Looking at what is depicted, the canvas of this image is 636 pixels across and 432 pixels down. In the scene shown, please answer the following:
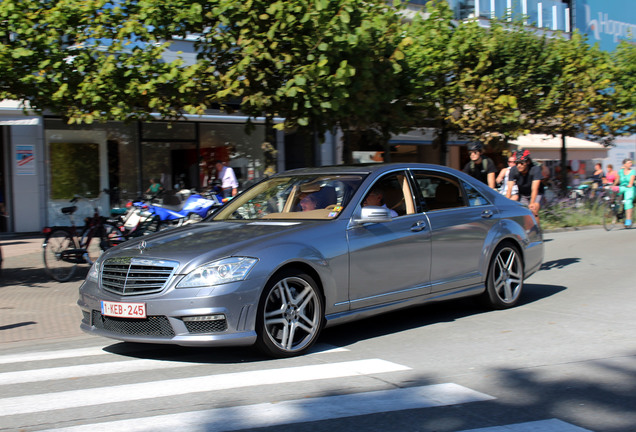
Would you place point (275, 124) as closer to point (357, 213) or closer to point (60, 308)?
point (60, 308)

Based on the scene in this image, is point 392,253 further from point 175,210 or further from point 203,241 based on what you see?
point 175,210

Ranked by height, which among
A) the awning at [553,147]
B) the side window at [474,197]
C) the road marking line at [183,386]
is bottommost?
the road marking line at [183,386]

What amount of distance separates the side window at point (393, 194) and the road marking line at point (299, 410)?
2275mm

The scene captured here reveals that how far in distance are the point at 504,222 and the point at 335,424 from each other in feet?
14.3

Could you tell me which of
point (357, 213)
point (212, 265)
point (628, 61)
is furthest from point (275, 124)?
point (628, 61)

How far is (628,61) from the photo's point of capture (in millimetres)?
26094

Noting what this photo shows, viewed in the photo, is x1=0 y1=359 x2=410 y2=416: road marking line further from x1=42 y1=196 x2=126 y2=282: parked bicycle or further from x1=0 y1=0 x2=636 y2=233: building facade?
x1=0 y1=0 x2=636 y2=233: building facade

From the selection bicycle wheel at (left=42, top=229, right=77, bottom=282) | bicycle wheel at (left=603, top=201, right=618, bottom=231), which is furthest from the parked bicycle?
bicycle wheel at (left=603, top=201, right=618, bottom=231)

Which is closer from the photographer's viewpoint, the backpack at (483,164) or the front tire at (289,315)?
the front tire at (289,315)

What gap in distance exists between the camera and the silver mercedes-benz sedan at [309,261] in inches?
208

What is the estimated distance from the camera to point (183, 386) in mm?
4879

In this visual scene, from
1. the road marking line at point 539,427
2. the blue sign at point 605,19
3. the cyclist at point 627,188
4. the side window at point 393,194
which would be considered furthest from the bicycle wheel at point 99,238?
the blue sign at point 605,19

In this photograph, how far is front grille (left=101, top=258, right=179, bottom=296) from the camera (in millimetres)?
5348

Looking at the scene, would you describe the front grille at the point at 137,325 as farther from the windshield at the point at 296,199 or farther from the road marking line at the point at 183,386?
the windshield at the point at 296,199
